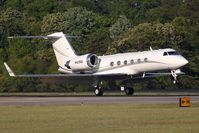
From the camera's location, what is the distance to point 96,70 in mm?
58938

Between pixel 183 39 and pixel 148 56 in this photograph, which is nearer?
pixel 148 56

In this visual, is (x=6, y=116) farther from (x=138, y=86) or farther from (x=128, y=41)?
(x=128, y=41)

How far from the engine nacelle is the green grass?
2225 centimetres

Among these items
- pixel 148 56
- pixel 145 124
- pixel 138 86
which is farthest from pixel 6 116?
pixel 138 86

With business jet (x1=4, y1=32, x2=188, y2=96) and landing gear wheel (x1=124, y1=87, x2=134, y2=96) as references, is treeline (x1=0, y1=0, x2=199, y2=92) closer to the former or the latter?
business jet (x1=4, y1=32, x2=188, y2=96)

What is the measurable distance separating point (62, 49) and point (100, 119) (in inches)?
1335

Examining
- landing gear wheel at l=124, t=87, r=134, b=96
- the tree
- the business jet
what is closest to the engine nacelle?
the business jet

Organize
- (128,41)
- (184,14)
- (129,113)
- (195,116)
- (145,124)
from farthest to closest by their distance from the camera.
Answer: (184,14) → (128,41) → (129,113) → (195,116) → (145,124)

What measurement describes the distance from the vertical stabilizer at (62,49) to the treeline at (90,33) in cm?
217

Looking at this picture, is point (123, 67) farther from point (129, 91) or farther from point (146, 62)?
point (146, 62)

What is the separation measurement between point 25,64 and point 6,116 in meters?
33.6

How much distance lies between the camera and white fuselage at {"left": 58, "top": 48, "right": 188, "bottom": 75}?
5525 cm

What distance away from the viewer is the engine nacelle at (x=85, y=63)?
192 feet

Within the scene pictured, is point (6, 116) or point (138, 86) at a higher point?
point (6, 116)
